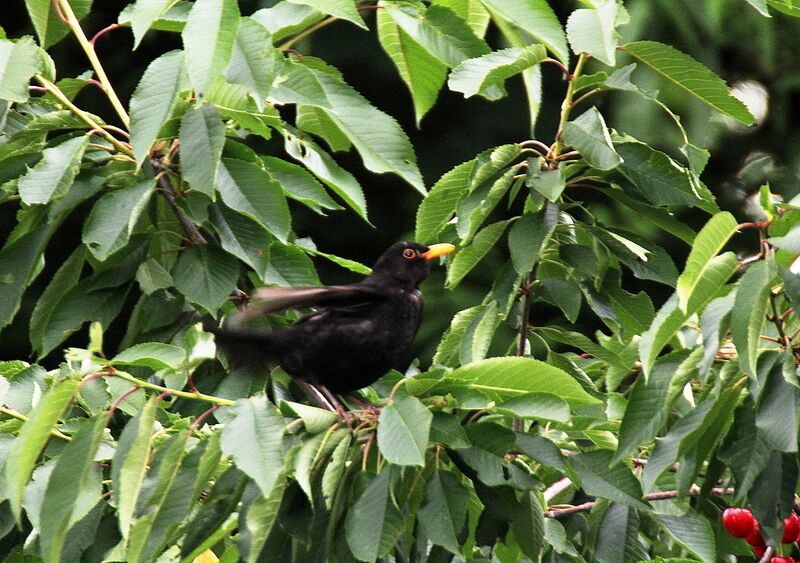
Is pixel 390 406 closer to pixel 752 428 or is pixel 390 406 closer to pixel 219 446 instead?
pixel 219 446

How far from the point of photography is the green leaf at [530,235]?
2.47 meters

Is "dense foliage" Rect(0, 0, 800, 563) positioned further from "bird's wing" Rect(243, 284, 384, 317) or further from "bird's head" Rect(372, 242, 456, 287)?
"bird's head" Rect(372, 242, 456, 287)

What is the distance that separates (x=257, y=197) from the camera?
8.64 feet

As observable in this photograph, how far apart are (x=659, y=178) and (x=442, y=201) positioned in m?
0.43

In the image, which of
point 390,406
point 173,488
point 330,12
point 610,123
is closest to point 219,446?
point 173,488

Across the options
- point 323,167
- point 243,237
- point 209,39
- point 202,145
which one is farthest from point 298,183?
point 209,39

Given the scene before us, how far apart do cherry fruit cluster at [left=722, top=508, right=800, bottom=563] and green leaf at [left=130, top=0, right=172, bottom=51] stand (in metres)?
1.36

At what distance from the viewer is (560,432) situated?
2686 millimetres

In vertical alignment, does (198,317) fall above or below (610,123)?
above

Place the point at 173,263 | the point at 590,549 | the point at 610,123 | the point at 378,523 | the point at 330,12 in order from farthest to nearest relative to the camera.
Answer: the point at 610,123 → the point at 173,263 → the point at 590,549 → the point at 330,12 → the point at 378,523

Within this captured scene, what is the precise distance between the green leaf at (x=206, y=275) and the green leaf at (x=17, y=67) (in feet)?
1.44

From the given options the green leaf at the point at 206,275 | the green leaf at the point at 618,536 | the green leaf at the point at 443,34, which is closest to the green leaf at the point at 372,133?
the green leaf at the point at 443,34

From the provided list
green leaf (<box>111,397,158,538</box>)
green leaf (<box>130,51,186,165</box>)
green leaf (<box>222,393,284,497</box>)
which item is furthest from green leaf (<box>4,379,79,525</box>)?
green leaf (<box>130,51,186,165</box>)

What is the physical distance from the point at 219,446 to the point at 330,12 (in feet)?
2.44
